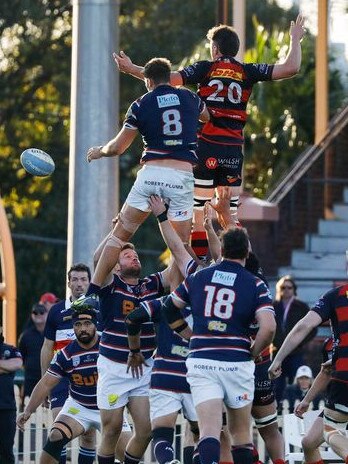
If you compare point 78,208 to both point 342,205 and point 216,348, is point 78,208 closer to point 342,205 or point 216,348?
point 216,348

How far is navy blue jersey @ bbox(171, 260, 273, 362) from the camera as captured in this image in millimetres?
12898

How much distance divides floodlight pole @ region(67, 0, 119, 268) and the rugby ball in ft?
12.1

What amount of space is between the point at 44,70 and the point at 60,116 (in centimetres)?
131

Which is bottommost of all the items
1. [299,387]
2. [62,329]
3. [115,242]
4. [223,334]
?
[299,387]

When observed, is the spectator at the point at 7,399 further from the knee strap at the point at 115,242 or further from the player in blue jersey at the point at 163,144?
the player in blue jersey at the point at 163,144

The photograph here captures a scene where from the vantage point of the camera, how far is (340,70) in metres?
34.8

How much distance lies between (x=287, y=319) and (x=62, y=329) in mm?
4477

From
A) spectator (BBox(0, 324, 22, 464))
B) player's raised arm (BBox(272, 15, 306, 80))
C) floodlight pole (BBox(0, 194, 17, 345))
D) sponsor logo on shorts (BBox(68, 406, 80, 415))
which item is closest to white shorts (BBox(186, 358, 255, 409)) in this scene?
player's raised arm (BBox(272, 15, 306, 80))

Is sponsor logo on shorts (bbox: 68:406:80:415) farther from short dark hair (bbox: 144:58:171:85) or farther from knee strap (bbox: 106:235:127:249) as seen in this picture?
short dark hair (bbox: 144:58:171:85)

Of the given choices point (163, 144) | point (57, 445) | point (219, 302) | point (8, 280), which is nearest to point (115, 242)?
point (163, 144)

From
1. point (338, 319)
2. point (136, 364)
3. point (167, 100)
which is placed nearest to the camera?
point (167, 100)

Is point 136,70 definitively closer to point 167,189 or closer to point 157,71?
point 157,71

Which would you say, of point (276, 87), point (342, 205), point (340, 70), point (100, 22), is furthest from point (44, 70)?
point (100, 22)

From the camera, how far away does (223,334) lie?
12914mm
